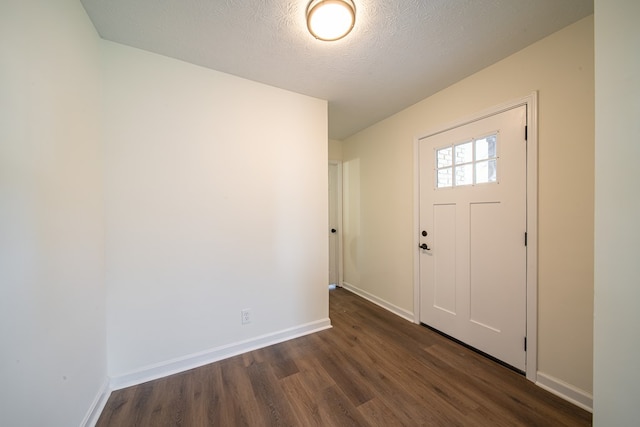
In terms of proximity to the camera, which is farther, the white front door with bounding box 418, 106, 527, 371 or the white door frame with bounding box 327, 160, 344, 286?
the white door frame with bounding box 327, 160, 344, 286

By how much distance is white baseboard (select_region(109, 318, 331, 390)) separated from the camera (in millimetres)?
1553

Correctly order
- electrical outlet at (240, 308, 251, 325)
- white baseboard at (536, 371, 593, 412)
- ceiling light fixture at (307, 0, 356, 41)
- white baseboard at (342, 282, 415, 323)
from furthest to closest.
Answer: white baseboard at (342, 282, 415, 323) → electrical outlet at (240, 308, 251, 325) → white baseboard at (536, 371, 593, 412) → ceiling light fixture at (307, 0, 356, 41)

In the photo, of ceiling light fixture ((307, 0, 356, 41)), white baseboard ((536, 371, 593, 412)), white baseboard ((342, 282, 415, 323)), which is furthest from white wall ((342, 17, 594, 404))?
ceiling light fixture ((307, 0, 356, 41))

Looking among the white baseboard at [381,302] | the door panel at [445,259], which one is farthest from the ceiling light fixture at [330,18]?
the white baseboard at [381,302]

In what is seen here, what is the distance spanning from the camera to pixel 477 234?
191 centimetres

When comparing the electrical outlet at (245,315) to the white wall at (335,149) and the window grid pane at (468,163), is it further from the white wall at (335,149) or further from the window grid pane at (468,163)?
the white wall at (335,149)

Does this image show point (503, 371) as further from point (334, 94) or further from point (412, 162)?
point (334, 94)

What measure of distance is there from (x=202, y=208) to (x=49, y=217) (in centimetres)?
83

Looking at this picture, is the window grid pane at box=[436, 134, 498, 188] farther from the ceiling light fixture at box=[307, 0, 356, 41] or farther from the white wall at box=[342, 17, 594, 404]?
the ceiling light fixture at box=[307, 0, 356, 41]

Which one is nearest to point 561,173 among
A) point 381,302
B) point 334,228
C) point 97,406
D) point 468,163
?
point 468,163

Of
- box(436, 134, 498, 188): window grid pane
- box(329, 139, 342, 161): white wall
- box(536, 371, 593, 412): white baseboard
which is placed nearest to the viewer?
box(536, 371, 593, 412): white baseboard

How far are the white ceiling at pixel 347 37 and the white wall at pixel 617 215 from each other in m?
0.69

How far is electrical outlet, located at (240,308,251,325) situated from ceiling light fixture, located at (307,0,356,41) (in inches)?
85.7

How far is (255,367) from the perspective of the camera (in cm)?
174
